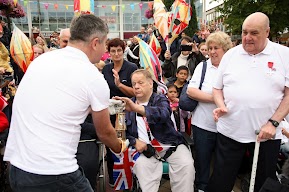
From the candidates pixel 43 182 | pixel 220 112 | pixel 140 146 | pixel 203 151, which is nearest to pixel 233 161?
pixel 203 151

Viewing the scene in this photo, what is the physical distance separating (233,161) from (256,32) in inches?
44.0

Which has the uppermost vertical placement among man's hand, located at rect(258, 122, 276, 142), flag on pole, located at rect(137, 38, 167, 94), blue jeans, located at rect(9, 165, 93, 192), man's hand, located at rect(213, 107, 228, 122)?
flag on pole, located at rect(137, 38, 167, 94)

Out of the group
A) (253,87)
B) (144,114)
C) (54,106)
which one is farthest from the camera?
(144,114)

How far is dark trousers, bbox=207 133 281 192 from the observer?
2428 millimetres

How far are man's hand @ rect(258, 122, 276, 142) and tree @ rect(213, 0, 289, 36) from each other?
10319 millimetres

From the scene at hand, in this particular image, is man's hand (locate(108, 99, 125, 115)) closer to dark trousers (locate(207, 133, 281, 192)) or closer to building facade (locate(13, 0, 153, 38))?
dark trousers (locate(207, 133, 281, 192))

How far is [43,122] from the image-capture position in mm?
1495

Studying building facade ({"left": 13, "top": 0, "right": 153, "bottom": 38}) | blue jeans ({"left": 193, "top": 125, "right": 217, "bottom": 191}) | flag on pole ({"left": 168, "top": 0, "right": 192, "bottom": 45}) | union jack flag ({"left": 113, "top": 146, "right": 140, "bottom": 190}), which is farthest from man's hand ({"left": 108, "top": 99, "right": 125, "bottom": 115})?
building facade ({"left": 13, "top": 0, "right": 153, "bottom": 38})

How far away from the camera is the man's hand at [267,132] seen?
2211 mm

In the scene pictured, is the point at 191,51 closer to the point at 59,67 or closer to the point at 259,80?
the point at 259,80

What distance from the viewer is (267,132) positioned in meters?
2.21

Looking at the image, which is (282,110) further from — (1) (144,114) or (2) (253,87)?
(1) (144,114)

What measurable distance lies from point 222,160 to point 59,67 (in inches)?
68.6

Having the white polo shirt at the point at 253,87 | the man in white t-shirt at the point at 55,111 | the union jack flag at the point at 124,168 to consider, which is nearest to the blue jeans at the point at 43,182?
the man in white t-shirt at the point at 55,111
